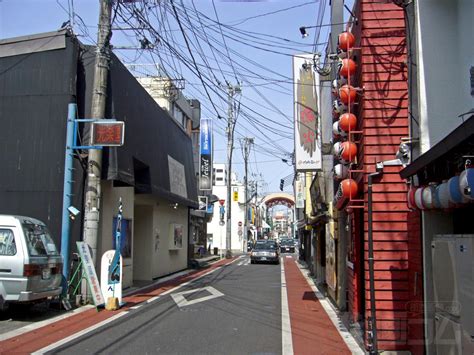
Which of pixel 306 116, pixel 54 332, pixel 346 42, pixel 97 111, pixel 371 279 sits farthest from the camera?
pixel 306 116

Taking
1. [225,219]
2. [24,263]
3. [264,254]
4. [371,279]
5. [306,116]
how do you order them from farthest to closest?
[225,219], [264,254], [306,116], [24,263], [371,279]

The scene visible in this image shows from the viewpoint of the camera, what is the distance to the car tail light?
946 centimetres

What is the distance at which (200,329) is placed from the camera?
376 inches

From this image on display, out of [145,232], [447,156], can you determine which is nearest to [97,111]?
[145,232]

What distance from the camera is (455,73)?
7.19 m

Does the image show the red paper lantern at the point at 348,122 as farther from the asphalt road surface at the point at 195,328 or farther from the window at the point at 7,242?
the window at the point at 7,242

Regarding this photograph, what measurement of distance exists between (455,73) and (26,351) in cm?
768

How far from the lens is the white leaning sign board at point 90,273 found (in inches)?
452

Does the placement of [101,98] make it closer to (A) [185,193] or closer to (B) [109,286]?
(B) [109,286]

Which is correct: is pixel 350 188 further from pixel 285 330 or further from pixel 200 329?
pixel 200 329

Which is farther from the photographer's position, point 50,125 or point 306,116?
point 306,116

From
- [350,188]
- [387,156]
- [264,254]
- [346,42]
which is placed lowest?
[264,254]

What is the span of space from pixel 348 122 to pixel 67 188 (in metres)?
7.11

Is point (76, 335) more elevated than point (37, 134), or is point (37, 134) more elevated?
point (37, 134)
